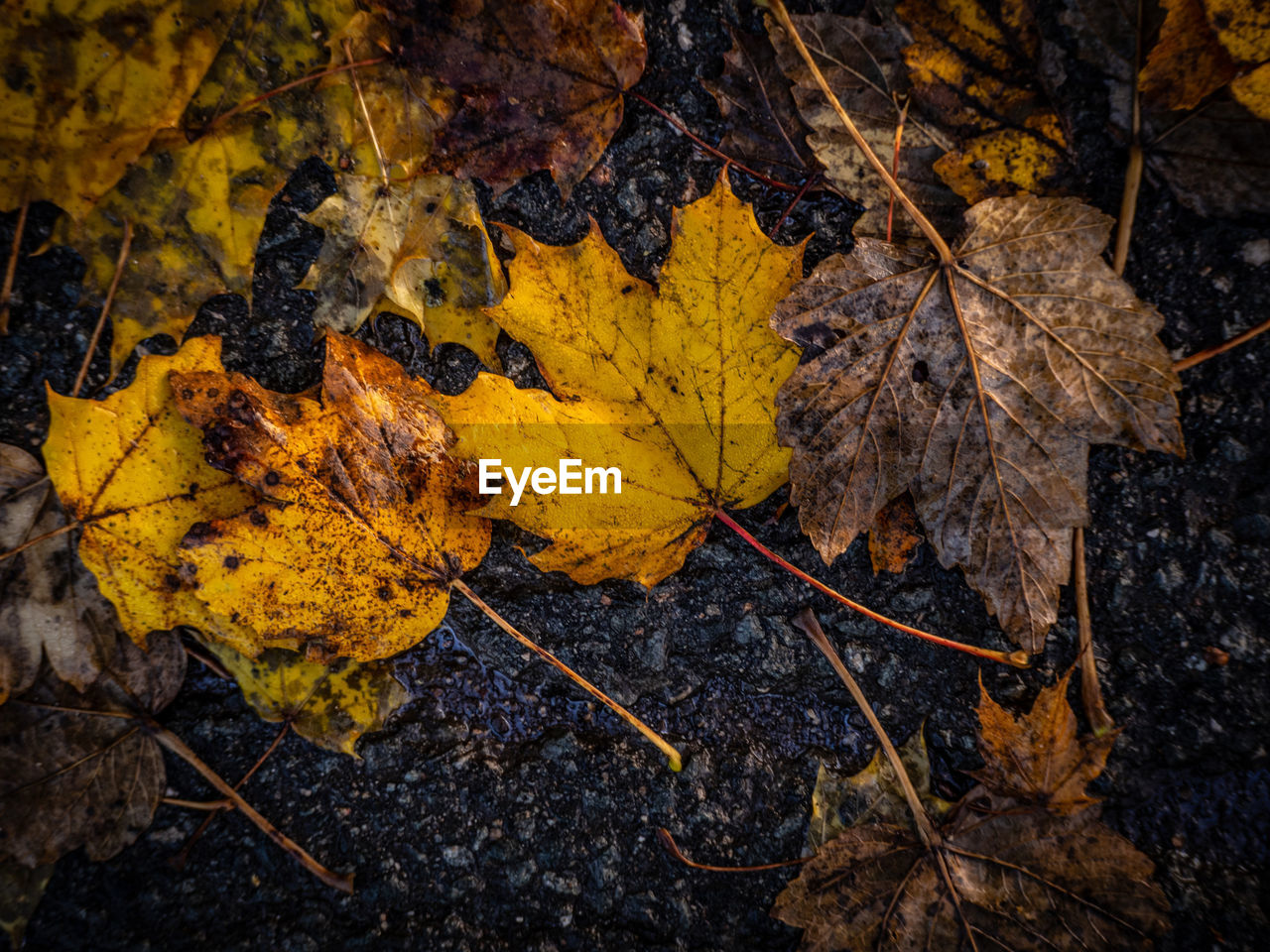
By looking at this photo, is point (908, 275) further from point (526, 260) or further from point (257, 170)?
point (257, 170)

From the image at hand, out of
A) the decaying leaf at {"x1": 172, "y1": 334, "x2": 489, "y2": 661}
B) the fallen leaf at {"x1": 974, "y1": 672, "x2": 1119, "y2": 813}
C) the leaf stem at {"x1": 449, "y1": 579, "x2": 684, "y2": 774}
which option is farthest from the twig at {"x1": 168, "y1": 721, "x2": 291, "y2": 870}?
the fallen leaf at {"x1": 974, "y1": 672, "x2": 1119, "y2": 813}

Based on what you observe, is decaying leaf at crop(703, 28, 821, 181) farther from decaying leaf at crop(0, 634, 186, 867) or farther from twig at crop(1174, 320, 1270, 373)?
decaying leaf at crop(0, 634, 186, 867)

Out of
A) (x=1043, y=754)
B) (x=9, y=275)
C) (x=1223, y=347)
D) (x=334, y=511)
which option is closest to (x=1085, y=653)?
(x=1043, y=754)

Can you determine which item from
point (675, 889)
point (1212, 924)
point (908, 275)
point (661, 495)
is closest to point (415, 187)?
point (661, 495)

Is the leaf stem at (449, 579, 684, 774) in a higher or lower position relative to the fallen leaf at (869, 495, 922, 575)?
lower

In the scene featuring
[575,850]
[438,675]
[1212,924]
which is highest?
[438,675]

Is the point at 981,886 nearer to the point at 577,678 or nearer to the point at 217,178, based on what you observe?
the point at 577,678
